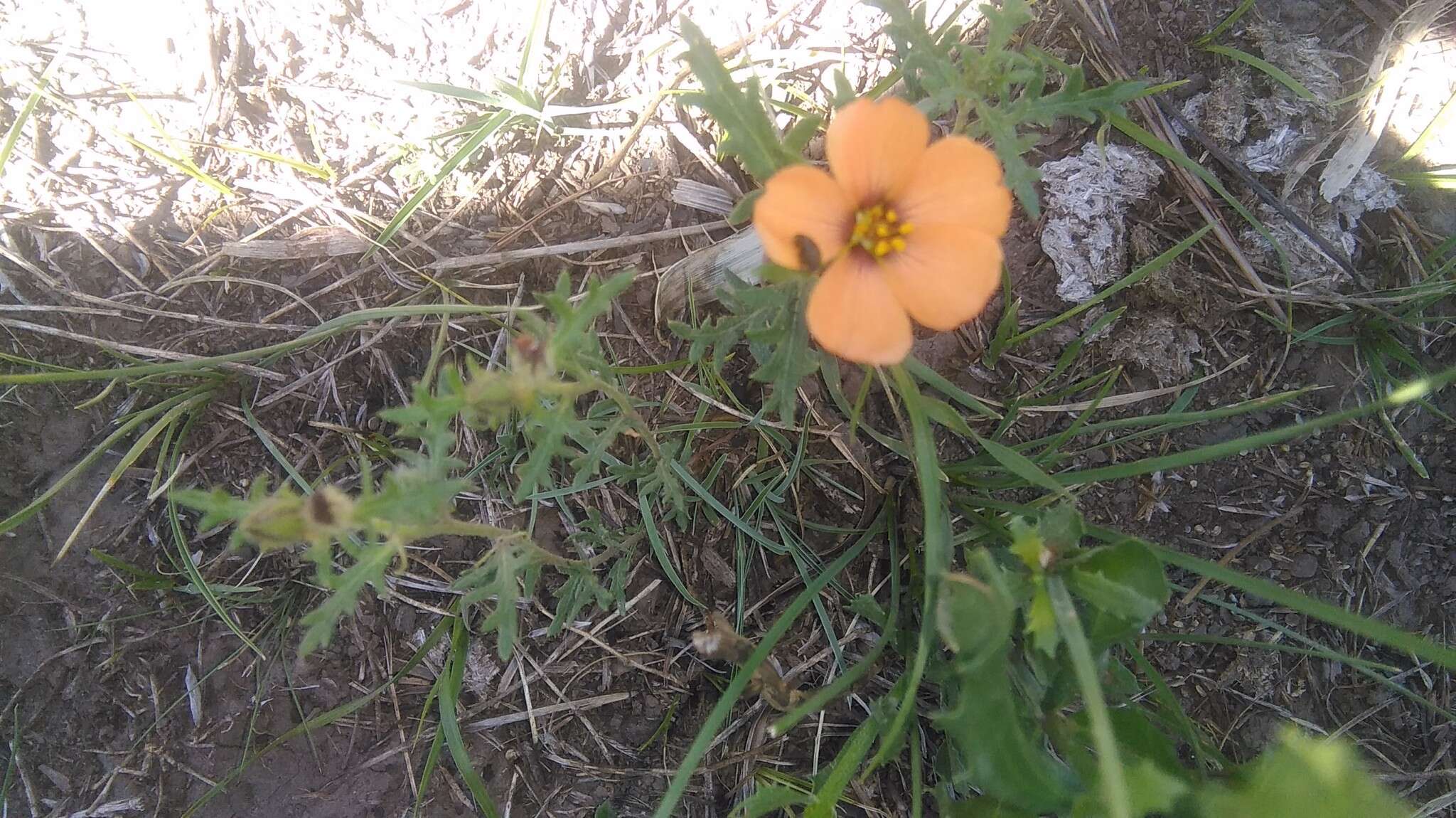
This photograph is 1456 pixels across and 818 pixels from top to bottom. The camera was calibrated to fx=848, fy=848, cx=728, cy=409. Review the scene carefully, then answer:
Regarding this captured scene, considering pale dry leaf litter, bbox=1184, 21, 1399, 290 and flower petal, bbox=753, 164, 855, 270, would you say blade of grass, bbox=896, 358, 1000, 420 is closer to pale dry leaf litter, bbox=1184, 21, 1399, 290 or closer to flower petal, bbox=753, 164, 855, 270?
flower petal, bbox=753, 164, 855, 270

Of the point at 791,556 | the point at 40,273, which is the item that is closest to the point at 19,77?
the point at 40,273

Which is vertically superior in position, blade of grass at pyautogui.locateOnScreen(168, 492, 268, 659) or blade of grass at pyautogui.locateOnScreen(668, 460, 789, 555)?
blade of grass at pyautogui.locateOnScreen(168, 492, 268, 659)

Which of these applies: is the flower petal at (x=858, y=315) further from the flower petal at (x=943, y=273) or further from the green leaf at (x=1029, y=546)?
the green leaf at (x=1029, y=546)

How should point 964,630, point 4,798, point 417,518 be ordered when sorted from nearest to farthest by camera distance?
point 417,518 → point 964,630 → point 4,798

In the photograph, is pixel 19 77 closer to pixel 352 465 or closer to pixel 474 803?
pixel 352 465

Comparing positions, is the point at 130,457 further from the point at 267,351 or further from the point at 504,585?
the point at 504,585

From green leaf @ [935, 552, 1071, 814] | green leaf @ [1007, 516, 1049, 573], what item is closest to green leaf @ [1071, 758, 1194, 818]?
green leaf @ [935, 552, 1071, 814]
